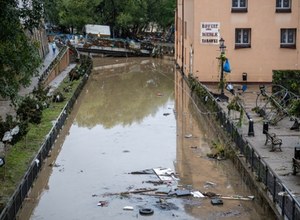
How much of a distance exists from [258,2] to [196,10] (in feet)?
13.9

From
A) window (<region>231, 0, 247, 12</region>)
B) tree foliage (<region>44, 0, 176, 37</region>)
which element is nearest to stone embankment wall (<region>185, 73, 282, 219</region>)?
window (<region>231, 0, 247, 12</region>)

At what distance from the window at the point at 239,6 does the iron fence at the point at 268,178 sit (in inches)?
699

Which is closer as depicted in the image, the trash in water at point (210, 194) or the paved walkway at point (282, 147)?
the paved walkway at point (282, 147)

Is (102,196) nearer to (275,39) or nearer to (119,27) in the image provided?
(275,39)

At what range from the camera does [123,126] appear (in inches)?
1273

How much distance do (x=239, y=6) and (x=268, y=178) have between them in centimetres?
2810

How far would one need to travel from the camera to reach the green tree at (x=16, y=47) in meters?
16.8

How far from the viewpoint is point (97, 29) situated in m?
80.4

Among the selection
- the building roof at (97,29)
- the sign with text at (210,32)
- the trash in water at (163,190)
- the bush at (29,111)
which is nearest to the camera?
the trash in water at (163,190)

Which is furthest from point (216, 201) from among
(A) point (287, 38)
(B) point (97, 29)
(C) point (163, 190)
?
(B) point (97, 29)

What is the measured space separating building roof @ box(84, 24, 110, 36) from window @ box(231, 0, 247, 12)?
123ft

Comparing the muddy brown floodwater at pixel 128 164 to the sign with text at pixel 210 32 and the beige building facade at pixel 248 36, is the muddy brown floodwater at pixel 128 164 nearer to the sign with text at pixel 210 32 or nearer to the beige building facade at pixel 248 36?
the beige building facade at pixel 248 36

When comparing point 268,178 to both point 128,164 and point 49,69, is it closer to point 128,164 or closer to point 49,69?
point 128,164

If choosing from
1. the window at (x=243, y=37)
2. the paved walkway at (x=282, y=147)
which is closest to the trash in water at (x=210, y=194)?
the paved walkway at (x=282, y=147)
